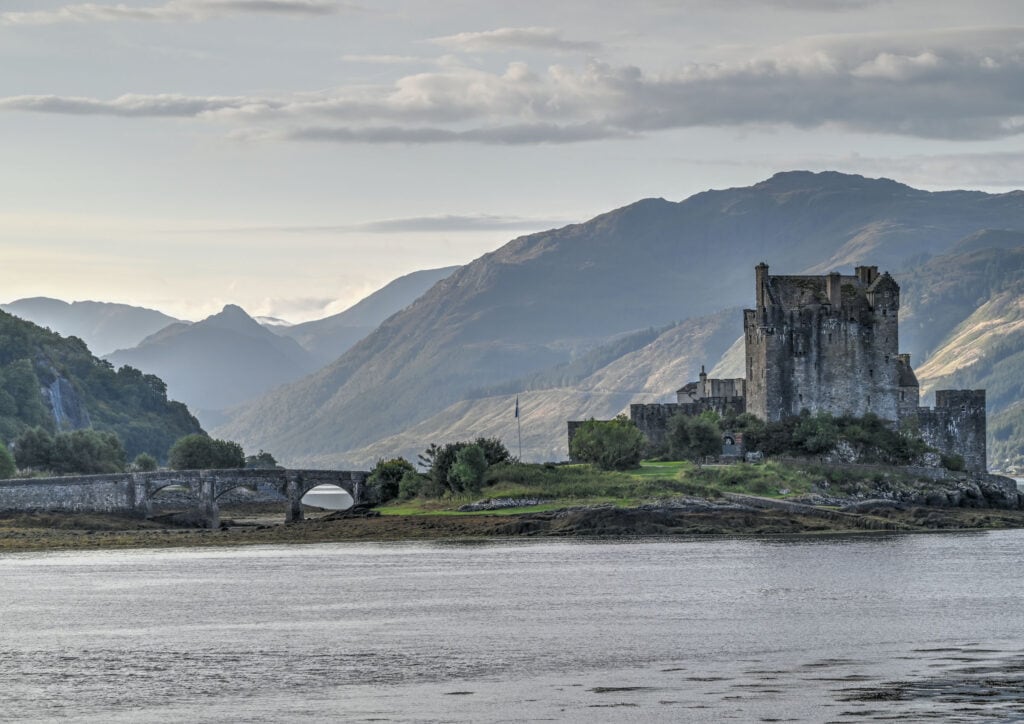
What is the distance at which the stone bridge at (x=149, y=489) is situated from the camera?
13562cm

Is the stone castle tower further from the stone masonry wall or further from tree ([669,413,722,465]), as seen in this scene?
the stone masonry wall

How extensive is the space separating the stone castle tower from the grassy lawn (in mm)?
8230

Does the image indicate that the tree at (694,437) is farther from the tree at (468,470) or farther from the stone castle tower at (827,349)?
the tree at (468,470)

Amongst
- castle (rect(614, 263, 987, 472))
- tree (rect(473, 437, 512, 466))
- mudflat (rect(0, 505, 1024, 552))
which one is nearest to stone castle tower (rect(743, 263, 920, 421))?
castle (rect(614, 263, 987, 472))

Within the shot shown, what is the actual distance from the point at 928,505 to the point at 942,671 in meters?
76.1

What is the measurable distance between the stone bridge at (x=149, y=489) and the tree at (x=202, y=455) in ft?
91.3

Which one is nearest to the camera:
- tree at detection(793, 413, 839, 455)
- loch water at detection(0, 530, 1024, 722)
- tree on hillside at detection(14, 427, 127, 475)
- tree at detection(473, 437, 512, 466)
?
loch water at detection(0, 530, 1024, 722)

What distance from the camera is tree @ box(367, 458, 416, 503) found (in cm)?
14362

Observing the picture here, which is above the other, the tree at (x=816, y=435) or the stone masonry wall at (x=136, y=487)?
the tree at (x=816, y=435)

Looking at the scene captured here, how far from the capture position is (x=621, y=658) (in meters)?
58.2

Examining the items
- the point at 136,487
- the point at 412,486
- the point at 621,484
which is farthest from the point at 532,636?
the point at 136,487

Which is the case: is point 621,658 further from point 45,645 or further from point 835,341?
point 835,341

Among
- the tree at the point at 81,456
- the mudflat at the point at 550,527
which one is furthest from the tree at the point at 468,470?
the tree at the point at 81,456

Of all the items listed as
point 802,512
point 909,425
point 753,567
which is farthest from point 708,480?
point 753,567
